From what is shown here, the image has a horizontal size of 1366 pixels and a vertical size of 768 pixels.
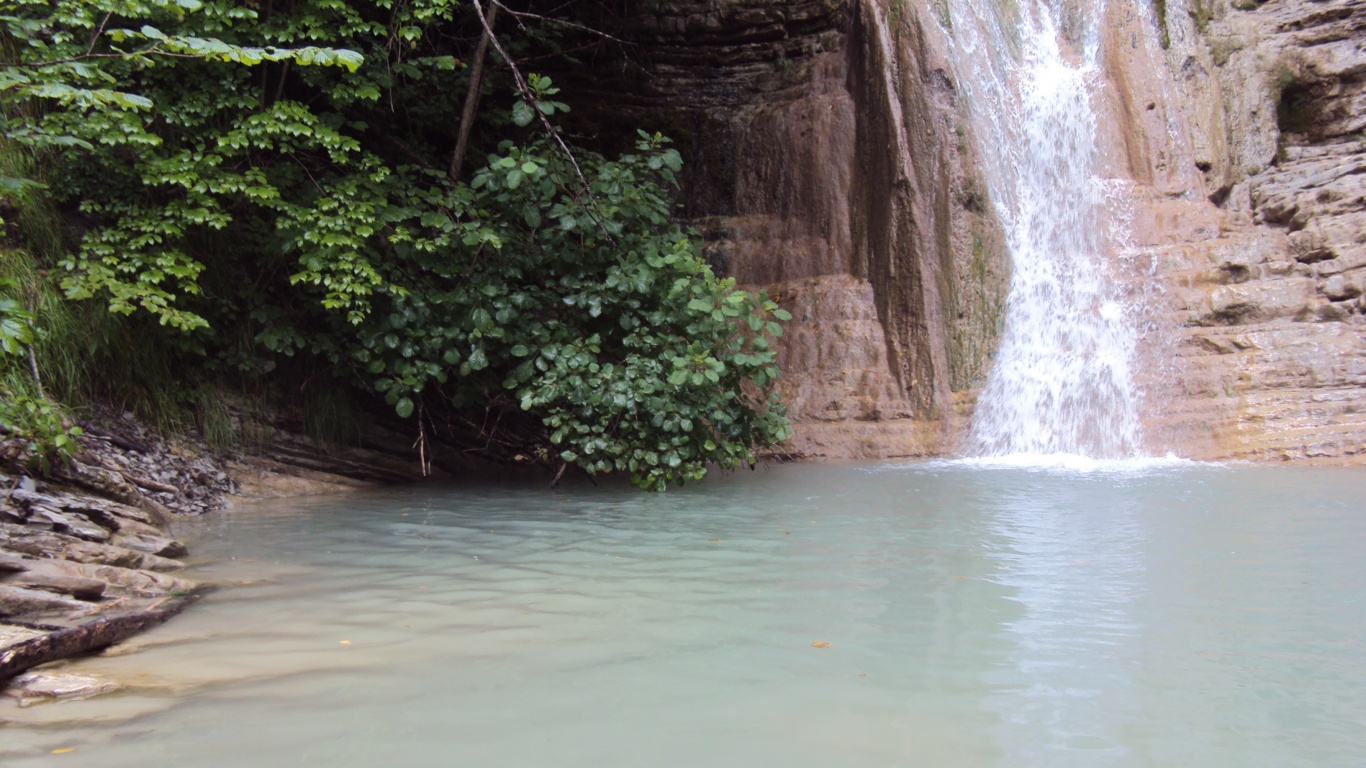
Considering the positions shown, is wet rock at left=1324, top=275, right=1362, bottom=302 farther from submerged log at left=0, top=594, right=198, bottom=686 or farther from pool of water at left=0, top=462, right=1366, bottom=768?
submerged log at left=0, top=594, right=198, bottom=686

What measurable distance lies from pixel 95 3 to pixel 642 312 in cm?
374

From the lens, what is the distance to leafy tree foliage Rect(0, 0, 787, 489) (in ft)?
19.4

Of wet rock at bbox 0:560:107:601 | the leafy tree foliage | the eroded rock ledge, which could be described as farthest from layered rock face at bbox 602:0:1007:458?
wet rock at bbox 0:560:107:601

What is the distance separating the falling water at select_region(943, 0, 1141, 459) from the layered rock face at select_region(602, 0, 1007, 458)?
1.15 feet

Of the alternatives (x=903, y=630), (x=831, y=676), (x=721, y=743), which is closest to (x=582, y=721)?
(x=721, y=743)

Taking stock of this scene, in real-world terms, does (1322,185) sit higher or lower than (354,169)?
higher

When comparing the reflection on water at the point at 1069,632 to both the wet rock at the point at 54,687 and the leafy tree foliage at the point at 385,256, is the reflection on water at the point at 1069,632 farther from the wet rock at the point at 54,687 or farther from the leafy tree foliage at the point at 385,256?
the leafy tree foliage at the point at 385,256

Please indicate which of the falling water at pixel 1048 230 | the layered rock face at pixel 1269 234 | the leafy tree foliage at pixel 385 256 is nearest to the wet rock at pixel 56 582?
the leafy tree foliage at pixel 385 256

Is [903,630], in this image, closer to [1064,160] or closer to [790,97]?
[1064,160]

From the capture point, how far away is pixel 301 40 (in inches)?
264

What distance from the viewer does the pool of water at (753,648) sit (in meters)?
2.20

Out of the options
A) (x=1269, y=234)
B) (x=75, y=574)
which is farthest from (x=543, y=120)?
(x=1269, y=234)

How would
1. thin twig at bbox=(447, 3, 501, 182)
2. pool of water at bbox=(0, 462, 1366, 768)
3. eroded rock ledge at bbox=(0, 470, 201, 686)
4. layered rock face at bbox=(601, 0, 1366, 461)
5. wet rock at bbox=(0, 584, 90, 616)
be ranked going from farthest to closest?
layered rock face at bbox=(601, 0, 1366, 461) < thin twig at bbox=(447, 3, 501, 182) < wet rock at bbox=(0, 584, 90, 616) < eroded rock ledge at bbox=(0, 470, 201, 686) < pool of water at bbox=(0, 462, 1366, 768)

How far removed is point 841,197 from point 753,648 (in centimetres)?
835
